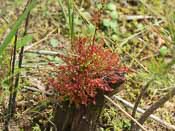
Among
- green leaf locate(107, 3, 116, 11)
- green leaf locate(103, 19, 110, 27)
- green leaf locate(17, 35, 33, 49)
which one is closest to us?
green leaf locate(17, 35, 33, 49)

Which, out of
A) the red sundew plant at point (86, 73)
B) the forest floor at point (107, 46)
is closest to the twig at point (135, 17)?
the forest floor at point (107, 46)

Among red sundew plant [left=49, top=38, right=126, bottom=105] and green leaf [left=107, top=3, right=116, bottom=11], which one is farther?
green leaf [left=107, top=3, right=116, bottom=11]

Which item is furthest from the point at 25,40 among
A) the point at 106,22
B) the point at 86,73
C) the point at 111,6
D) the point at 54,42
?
the point at 111,6

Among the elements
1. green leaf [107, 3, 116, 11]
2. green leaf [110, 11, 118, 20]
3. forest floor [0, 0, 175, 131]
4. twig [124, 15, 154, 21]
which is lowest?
forest floor [0, 0, 175, 131]

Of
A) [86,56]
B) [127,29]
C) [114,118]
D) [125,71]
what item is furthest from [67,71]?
[127,29]

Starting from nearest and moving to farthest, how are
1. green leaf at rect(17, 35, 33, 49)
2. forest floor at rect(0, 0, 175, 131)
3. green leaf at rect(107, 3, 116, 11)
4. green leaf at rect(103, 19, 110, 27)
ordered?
green leaf at rect(17, 35, 33, 49) → forest floor at rect(0, 0, 175, 131) → green leaf at rect(103, 19, 110, 27) → green leaf at rect(107, 3, 116, 11)

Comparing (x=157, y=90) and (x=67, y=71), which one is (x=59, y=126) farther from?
(x=157, y=90)

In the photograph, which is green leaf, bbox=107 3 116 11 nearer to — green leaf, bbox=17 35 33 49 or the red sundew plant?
the red sundew plant

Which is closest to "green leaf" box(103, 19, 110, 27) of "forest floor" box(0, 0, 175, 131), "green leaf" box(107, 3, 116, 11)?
"forest floor" box(0, 0, 175, 131)
